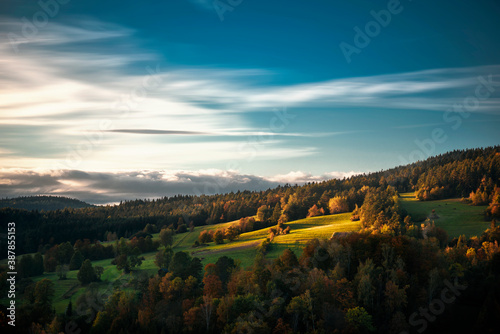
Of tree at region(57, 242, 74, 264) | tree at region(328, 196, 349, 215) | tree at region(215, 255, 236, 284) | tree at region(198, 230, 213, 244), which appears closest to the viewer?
tree at region(215, 255, 236, 284)

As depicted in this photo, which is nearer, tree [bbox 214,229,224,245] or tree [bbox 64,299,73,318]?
tree [bbox 64,299,73,318]

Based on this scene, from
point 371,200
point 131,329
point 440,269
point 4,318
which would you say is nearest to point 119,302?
point 131,329

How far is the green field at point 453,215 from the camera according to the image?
11000 cm

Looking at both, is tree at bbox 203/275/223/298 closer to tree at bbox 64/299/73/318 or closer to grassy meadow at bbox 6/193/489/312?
grassy meadow at bbox 6/193/489/312

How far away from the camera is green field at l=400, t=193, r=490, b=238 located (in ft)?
361

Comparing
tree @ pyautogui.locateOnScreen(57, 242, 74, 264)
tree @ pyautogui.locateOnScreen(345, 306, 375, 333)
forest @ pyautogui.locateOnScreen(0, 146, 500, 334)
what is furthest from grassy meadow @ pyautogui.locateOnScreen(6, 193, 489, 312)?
tree @ pyautogui.locateOnScreen(345, 306, 375, 333)

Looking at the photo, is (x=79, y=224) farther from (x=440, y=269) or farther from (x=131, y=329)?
(x=440, y=269)

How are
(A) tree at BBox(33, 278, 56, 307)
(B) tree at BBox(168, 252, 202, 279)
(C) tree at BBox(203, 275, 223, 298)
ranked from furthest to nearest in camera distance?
(B) tree at BBox(168, 252, 202, 279) < (A) tree at BBox(33, 278, 56, 307) < (C) tree at BBox(203, 275, 223, 298)

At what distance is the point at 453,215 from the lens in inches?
4970

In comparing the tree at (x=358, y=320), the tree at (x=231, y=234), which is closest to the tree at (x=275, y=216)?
the tree at (x=231, y=234)

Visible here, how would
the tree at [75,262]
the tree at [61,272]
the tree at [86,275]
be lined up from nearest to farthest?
1. the tree at [86,275]
2. the tree at [61,272]
3. the tree at [75,262]

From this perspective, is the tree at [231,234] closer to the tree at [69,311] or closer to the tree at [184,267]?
the tree at [184,267]

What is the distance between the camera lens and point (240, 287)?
7412 cm

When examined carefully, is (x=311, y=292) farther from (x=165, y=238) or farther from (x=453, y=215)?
(x=165, y=238)
